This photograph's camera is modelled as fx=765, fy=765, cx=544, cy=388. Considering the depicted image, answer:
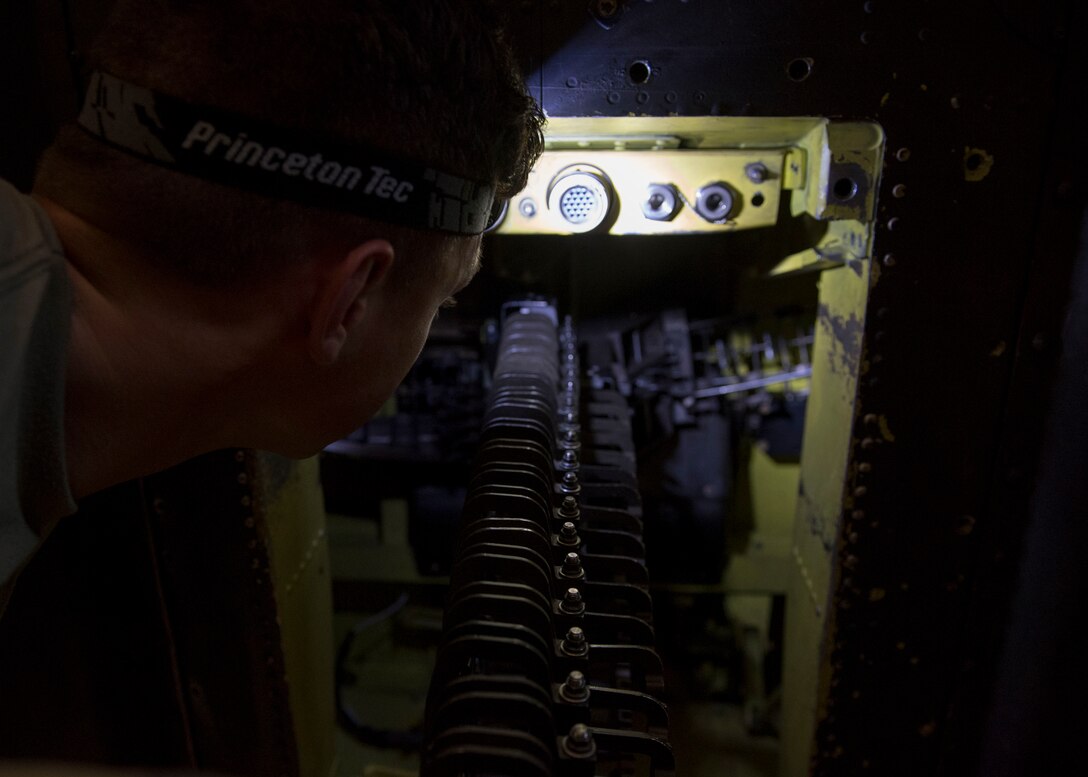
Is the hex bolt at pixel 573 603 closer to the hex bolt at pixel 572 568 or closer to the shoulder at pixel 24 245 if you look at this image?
the hex bolt at pixel 572 568

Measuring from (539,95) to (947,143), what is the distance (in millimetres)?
622

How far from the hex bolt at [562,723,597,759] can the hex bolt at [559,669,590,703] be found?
0.18 ft

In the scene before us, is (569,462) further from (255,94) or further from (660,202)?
(255,94)

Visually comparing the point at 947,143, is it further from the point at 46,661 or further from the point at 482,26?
the point at 46,661

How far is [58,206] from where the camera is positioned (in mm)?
701

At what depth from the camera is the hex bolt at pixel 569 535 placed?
3.53ft

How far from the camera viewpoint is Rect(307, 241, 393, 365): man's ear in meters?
0.72

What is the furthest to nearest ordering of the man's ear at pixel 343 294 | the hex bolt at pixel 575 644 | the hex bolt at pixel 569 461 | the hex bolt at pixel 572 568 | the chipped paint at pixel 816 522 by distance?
1. the chipped paint at pixel 816 522
2. the hex bolt at pixel 569 461
3. the hex bolt at pixel 572 568
4. the hex bolt at pixel 575 644
5. the man's ear at pixel 343 294

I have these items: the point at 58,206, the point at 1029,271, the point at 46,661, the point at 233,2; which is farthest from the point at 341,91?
the point at 46,661

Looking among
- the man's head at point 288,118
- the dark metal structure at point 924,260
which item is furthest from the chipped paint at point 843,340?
the man's head at point 288,118

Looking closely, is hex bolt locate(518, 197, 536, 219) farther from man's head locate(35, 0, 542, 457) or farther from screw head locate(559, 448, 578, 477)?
man's head locate(35, 0, 542, 457)

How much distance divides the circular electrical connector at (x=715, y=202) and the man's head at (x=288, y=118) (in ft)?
2.00

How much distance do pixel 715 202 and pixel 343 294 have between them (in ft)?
2.57

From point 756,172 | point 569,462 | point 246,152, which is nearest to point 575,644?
point 569,462
